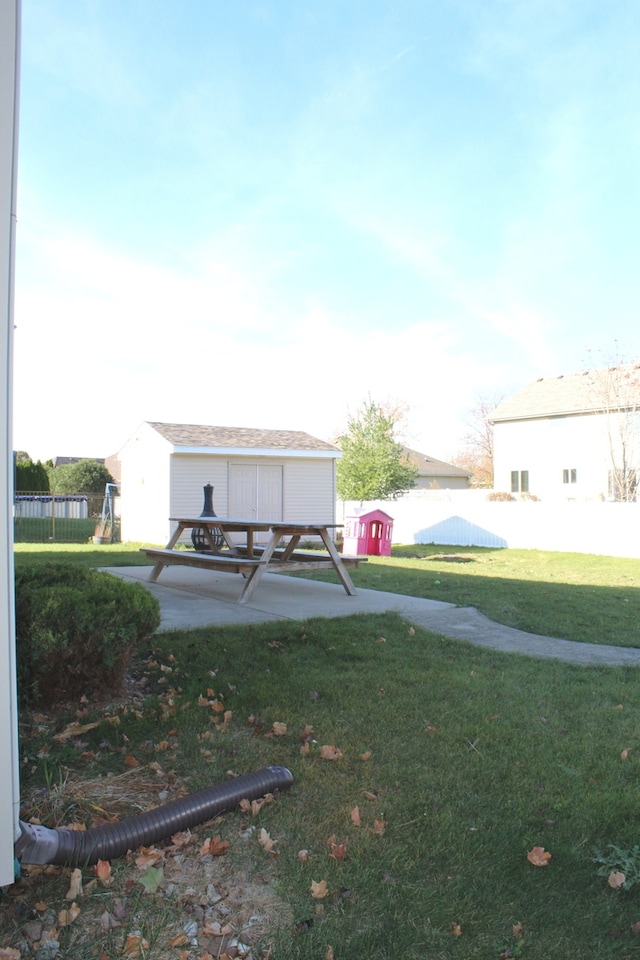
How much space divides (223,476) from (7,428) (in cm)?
1790

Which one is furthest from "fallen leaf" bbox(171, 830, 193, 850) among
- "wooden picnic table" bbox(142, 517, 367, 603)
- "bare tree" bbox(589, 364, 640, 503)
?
"bare tree" bbox(589, 364, 640, 503)

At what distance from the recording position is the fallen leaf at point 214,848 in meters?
2.42

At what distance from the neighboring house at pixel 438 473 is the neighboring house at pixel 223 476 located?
26.1m

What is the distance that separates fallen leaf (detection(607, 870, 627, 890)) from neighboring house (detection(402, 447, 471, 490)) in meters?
44.7

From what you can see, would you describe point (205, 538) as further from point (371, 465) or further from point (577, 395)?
point (577, 395)

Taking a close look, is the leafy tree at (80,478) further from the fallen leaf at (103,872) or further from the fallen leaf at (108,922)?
the fallen leaf at (108,922)

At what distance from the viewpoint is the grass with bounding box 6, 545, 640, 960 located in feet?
6.80

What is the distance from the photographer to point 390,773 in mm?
3051

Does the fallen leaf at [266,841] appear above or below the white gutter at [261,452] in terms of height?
below

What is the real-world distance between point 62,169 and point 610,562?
43.9ft

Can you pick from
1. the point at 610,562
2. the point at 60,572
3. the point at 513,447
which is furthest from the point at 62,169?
the point at 513,447

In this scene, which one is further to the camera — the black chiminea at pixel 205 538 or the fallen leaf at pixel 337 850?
the black chiminea at pixel 205 538

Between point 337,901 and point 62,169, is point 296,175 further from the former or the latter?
point 337,901

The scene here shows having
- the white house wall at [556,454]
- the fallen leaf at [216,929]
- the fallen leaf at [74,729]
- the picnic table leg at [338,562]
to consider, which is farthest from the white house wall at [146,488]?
the fallen leaf at [216,929]
